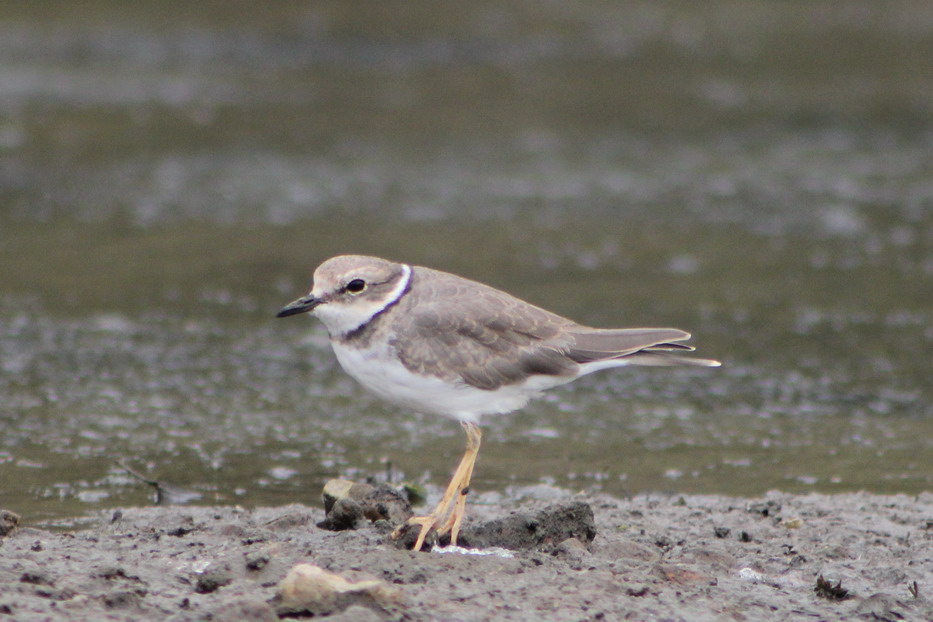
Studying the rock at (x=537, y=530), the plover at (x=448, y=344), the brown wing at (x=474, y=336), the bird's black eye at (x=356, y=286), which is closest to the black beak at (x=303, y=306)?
the plover at (x=448, y=344)

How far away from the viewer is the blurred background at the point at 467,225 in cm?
741

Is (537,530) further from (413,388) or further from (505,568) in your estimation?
(413,388)

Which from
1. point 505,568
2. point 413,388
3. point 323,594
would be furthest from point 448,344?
point 323,594

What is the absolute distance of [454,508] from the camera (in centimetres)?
542

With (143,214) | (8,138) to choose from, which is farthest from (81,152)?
(143,214)

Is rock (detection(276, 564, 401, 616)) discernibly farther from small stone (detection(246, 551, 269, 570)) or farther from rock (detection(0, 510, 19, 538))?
rock (detection(0, 510, 19, 538))

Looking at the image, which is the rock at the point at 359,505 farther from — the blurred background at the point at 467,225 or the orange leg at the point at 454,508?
the blurred background at the point at 467,225

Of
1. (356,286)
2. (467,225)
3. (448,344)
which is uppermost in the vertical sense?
(467,225)

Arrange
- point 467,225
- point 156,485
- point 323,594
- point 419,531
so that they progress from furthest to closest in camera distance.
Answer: point 467,225
point 156,485
point 419,531
point 323,594

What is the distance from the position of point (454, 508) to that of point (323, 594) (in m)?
1.26

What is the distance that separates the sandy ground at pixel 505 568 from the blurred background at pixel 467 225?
32.2 inches

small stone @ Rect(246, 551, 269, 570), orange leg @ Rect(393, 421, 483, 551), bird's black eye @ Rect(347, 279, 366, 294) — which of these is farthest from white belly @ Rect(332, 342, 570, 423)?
small stone @ Rect(246, 551, 269, 570)

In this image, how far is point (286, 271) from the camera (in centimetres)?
1070

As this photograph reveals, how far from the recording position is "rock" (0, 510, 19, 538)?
17.6 ft
